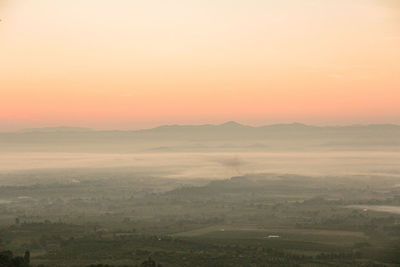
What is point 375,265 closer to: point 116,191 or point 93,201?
point 93,201

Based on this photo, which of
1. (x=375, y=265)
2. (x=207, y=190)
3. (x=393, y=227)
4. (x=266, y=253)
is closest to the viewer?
(x=375, y=265)

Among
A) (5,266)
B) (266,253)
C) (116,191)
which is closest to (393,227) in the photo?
(266,253)

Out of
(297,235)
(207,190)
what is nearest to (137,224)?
(297,235)

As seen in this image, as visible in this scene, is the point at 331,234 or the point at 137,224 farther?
the point at 137,224

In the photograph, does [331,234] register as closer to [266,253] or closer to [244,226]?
[244,226]

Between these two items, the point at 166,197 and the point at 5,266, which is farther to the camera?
the point at 166,197

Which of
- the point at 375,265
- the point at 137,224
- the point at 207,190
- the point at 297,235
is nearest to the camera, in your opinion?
the point at 375,265

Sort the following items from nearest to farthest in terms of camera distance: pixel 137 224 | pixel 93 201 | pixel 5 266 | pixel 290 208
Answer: pixel 5 266, pixel 137 224, pixel 290 208, pixel 93 201

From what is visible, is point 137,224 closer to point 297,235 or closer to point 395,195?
point 297,235

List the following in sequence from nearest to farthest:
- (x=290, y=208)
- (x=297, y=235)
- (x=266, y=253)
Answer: (x=266, y=253) < (x=297, y=235) < (x=290, y=208)
